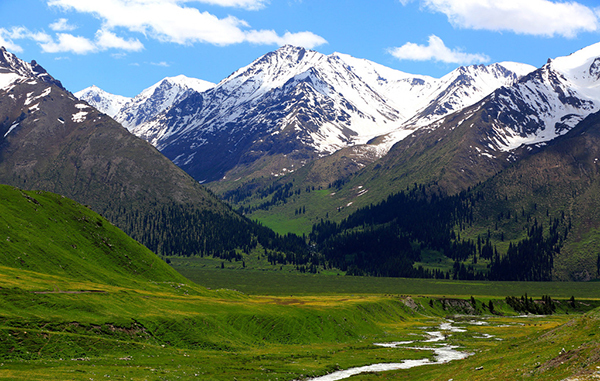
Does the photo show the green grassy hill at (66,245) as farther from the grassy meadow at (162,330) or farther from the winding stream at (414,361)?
the winding stream at (414,361)

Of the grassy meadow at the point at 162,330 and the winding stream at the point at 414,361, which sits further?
the winding stream at the point at 414,361

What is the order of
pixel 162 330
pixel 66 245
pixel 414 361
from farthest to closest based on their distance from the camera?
1. pixel 66 245
2. pixel 414 361
3. pixel 162 330

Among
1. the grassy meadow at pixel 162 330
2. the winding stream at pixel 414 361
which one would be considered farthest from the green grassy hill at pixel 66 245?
the winding stream at pixel 414 361

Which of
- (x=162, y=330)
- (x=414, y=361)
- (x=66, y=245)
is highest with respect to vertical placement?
(x=66, y=245)

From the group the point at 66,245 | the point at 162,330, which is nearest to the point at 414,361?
the point at 162,330

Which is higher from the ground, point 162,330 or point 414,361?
point 162,330

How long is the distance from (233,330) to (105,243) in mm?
75299

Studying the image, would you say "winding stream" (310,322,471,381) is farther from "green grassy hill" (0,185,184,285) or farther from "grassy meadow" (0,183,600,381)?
"green grassy hill" (0,185,184,285)

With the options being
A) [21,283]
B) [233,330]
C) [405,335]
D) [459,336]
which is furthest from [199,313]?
[459,336]

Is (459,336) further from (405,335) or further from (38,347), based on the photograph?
(38,347)

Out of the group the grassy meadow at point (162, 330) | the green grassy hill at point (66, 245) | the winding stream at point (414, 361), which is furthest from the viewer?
the green grassy hill at point (66, 245)

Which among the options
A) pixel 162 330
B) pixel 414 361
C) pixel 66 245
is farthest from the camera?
pixel 66 245

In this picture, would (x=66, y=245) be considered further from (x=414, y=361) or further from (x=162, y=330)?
(x=414, y=361)

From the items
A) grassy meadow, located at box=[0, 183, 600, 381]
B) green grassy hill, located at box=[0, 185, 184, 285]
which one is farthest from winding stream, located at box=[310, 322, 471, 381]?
green grassy hill, located at box=[0, 185, 184, 285]
